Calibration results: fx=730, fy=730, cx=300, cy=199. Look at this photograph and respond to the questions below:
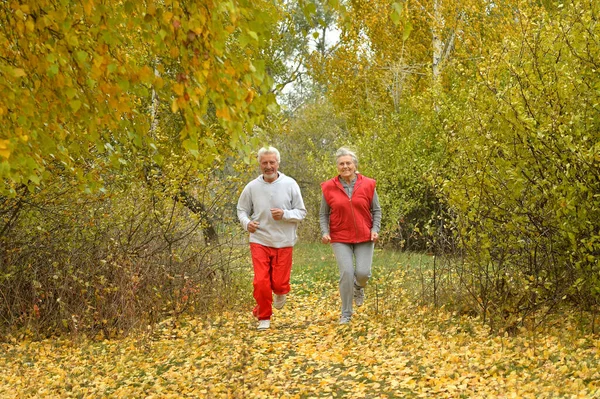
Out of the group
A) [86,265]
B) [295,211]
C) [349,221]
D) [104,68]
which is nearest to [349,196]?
[349,221]

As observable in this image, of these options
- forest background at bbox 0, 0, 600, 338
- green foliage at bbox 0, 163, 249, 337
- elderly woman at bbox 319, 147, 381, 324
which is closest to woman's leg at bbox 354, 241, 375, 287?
elderly woman at bbox 319, 147, 381, 324

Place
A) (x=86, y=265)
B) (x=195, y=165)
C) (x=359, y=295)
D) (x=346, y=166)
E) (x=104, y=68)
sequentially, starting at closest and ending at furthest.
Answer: (x=104, y=68) < (x=195, y=165) < (x=346, y=166) < (x=86, y=265) < (x=359, y=295)

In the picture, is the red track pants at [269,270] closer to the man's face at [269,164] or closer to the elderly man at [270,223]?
the elderly man at [270,223]

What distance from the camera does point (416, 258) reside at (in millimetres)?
15156

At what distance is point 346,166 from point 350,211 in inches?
19.7

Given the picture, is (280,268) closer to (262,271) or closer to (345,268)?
(262,271)

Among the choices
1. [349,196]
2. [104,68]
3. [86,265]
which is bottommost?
[86,265]

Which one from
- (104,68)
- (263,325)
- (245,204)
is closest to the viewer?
(104,68)

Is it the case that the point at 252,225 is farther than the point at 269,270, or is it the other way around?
the point at 269,270

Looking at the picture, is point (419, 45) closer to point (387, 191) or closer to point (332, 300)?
point (387, 191)

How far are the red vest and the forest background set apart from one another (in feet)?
2.53

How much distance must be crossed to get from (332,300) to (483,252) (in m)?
3.60

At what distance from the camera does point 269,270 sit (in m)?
8.15

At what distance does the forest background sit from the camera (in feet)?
13.4
